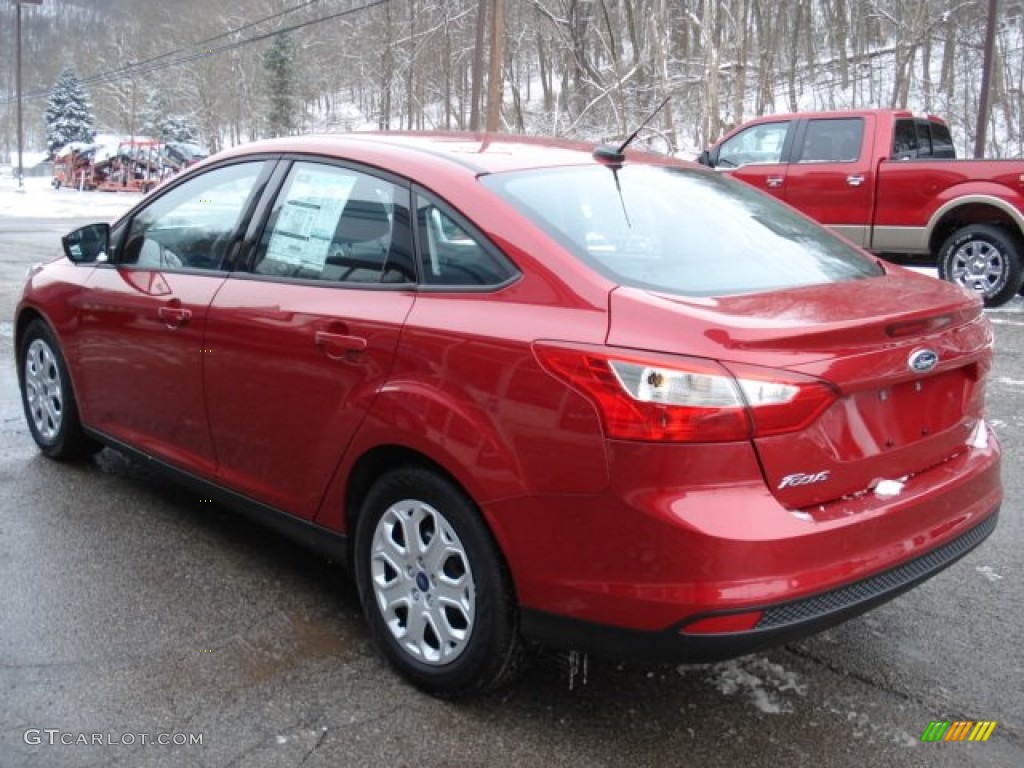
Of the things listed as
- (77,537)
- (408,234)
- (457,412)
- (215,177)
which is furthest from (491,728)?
(215,177)

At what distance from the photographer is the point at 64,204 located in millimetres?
33031

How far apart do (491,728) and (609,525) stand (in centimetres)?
77

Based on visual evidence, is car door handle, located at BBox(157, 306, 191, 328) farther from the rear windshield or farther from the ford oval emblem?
the ford oval emblem

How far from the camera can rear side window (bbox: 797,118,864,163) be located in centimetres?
1073

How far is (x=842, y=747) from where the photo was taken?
2682mm

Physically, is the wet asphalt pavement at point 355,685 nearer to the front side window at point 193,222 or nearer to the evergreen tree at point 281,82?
the front side window at point 193,222

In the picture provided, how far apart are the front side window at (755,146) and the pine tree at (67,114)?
7135cm

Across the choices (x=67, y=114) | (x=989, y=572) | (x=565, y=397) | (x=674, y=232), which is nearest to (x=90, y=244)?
(x=674, y=232)

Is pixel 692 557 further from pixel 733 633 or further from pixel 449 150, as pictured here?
pixel 449 150

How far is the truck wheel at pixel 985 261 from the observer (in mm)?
9883

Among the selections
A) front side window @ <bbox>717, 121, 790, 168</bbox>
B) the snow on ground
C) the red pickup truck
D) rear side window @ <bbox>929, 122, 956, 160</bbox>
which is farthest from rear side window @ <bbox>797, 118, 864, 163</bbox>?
the snow on ground

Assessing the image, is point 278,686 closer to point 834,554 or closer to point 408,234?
point 408,234

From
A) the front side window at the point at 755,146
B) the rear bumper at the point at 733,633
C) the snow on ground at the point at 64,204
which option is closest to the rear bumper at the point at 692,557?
the rear bumper at the point at 733,633

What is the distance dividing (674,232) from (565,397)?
0.89 meters
